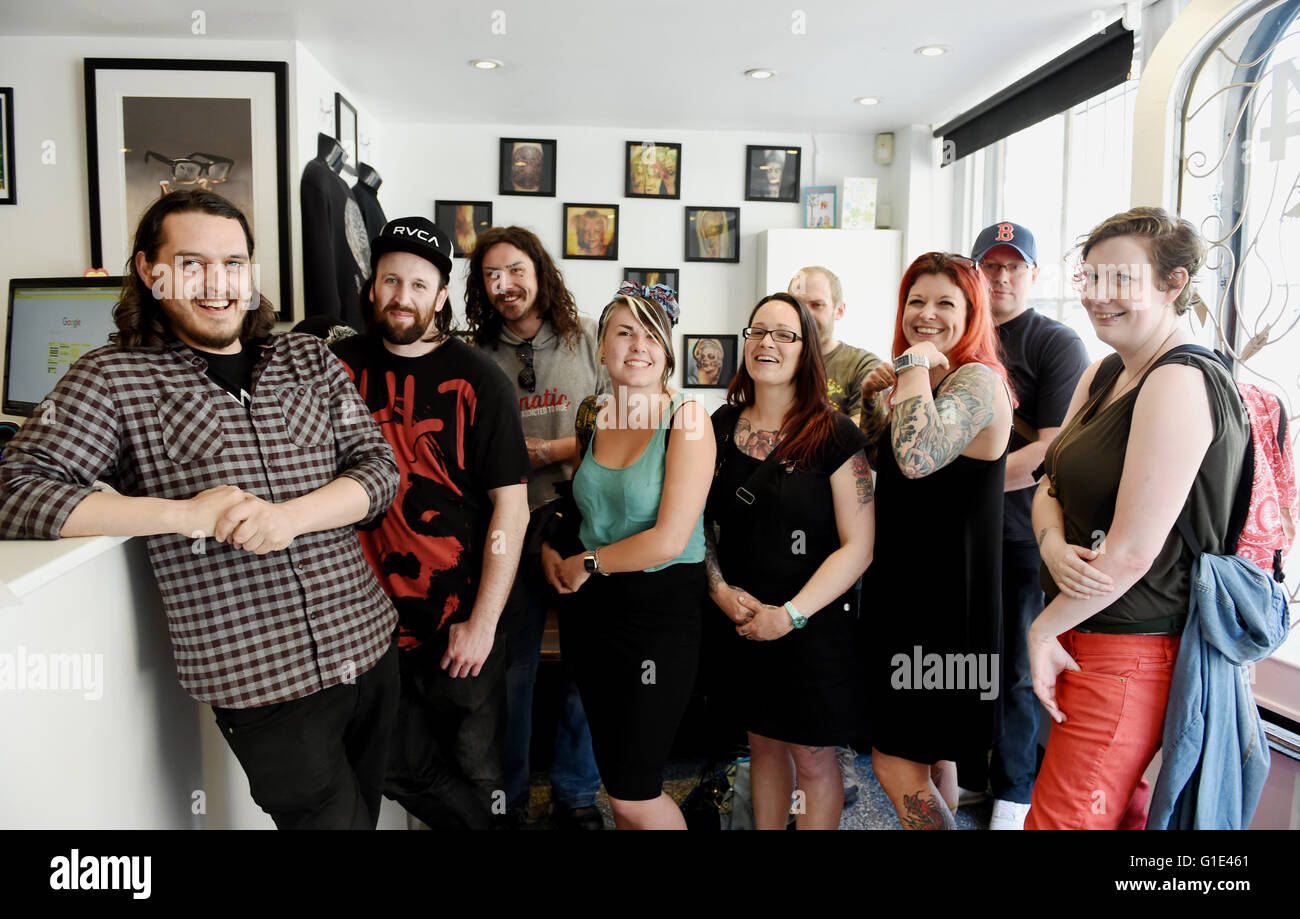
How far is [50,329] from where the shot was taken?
304 centimetres

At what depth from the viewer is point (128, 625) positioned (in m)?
1.44

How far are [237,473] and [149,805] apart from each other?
63 centimetres

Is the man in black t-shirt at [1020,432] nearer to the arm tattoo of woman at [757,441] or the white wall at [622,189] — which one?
the arm tattoo of woman at [757,441]

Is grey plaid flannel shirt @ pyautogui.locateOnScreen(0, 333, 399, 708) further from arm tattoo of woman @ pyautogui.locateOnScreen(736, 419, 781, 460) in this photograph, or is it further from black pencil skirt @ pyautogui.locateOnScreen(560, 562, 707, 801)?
arm tattoo of woman @ pyautogui.locateOnScreen(736, 419, 781, 460)

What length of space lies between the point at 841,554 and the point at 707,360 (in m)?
3.51

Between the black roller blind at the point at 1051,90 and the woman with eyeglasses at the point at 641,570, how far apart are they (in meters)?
2.47

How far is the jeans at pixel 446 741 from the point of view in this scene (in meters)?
1.84

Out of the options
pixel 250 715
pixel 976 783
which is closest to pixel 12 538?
pixel 250 715

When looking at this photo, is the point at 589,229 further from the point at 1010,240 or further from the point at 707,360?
the point at 1010,240

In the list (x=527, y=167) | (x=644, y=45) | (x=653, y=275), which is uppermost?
(x=644, y=45)

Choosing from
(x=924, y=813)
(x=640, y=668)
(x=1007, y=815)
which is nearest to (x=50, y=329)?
(x=640, y=668)

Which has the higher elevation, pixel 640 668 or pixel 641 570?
pixel 641 570

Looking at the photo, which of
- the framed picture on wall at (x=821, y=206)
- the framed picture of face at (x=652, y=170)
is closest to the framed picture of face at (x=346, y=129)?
the framed picture of face at (x=652, y=170)

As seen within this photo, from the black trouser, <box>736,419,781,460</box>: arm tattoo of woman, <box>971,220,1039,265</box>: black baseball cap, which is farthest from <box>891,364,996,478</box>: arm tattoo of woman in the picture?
the black trouser
